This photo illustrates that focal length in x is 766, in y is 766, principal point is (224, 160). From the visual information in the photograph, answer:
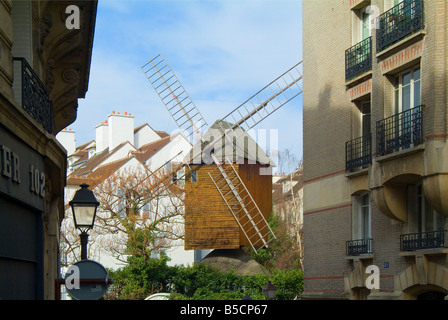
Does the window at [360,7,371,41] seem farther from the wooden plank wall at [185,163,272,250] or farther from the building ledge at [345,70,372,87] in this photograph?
the wooden plank wall at [185,163,272,250]

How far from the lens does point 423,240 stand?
1902cm

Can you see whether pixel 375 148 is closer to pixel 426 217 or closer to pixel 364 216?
pixel 426 217

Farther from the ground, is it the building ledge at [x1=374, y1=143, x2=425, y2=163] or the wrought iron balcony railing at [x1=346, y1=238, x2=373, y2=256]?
the building ledge at [x1=374, y1=143, x2=425, y2=163]

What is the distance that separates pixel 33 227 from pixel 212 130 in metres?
36.0

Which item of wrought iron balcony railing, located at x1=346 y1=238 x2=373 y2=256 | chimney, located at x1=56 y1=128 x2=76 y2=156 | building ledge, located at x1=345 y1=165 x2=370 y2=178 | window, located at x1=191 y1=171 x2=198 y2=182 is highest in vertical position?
chimney, located at x1=56 y1=128 x2=76 y2=156

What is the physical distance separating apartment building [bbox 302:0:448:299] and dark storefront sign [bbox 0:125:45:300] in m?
10.1

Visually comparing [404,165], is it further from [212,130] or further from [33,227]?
[212,130]

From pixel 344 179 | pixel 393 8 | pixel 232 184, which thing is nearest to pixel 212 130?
pixel 232 184

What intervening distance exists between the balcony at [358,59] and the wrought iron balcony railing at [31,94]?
1190cm

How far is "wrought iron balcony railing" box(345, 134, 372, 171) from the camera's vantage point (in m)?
21.9

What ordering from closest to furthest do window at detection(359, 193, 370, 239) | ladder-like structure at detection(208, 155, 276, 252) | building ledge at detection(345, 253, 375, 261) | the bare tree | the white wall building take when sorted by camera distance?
1. building ledge at detection(345, 253, 375, 261)
2. window at detection(359, 193, 370, 239)
3. the bare tree
4. ladder-like structure at detection(208, 155, 276, 252)
5. the white wall building

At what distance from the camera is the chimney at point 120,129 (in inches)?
2461

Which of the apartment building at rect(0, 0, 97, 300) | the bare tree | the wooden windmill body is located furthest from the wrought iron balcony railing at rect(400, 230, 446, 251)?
the bare tree

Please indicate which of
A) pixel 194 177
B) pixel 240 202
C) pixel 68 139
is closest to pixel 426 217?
pixel 240 202
